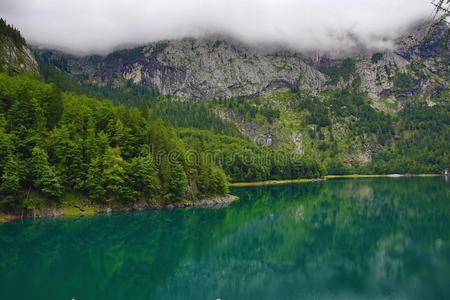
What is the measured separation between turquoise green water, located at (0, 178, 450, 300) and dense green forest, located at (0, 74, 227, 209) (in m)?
5.57

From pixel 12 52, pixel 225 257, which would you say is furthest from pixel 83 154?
pixel 12 52

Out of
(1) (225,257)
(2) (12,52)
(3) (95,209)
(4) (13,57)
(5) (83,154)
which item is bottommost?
(1) (225,257)

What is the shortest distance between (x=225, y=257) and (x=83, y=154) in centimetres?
3722

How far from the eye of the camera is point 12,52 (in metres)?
91.4

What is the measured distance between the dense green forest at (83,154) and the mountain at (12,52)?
27.3 metres

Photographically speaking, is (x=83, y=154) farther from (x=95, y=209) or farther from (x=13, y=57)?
(x=13, y=57)

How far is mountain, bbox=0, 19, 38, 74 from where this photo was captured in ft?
286

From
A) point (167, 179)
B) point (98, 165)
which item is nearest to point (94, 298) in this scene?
point (98, 165)

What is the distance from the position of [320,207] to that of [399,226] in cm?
2479

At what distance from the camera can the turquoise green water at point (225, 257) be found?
26.3 metres

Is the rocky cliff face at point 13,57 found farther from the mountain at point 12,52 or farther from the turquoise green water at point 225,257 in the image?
the turquoise green water at point 225,257

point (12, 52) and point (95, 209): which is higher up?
point (12, 52)

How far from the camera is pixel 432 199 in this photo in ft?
279

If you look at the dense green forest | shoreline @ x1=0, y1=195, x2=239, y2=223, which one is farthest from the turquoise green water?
the dense green forest
